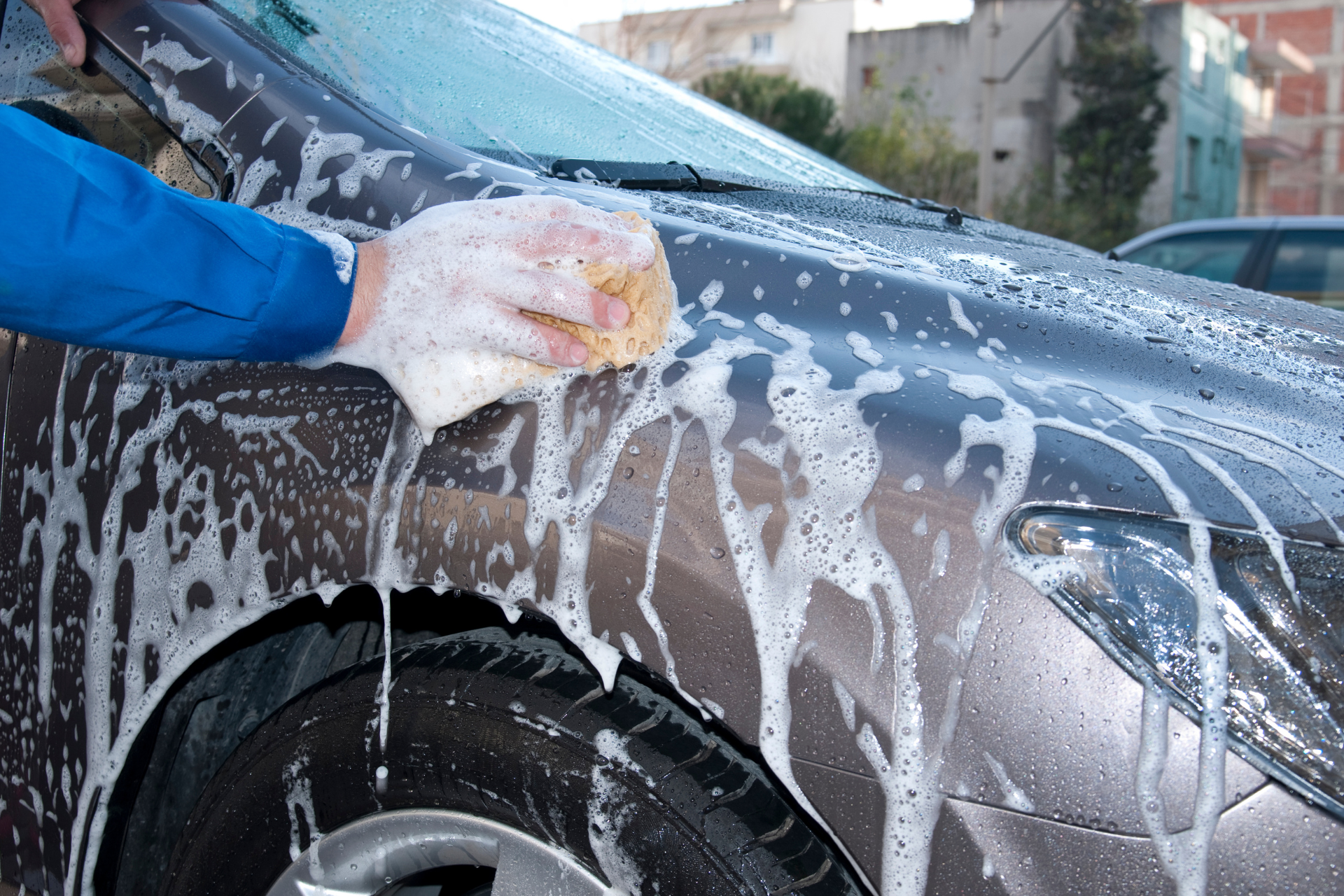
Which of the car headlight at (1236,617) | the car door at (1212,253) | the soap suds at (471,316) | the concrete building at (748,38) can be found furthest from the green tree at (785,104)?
the car headlight at (1236,617)

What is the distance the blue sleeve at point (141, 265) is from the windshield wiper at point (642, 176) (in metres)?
0.46

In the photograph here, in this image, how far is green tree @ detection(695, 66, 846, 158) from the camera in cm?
1513

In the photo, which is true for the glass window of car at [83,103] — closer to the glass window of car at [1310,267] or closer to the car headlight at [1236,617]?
the car headlight at [1236,617]

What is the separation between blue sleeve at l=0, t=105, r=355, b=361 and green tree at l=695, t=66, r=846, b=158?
1423 cm

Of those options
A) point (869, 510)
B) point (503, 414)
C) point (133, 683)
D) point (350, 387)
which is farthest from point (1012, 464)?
point (133, 683)

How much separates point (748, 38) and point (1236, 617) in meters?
41.1

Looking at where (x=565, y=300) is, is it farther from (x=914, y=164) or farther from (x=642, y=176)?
(x=914, y=164)

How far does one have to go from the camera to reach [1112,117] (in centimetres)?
2138

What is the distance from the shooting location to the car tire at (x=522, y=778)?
3.18 feet

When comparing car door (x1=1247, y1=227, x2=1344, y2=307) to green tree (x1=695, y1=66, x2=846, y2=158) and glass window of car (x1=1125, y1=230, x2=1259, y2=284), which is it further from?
green tree (x1=695, y1=66, x2=846, y2=158)

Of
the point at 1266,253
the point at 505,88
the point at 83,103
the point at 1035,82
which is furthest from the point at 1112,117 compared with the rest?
the point at 83,103

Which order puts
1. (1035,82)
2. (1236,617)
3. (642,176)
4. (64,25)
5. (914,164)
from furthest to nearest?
(1035,82)
(914,164)
(642,176)
(64,25)
(1236,617)

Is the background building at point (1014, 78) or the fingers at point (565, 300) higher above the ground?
the background building at point (1014, 78)

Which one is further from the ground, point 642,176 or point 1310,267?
point 1310,267
